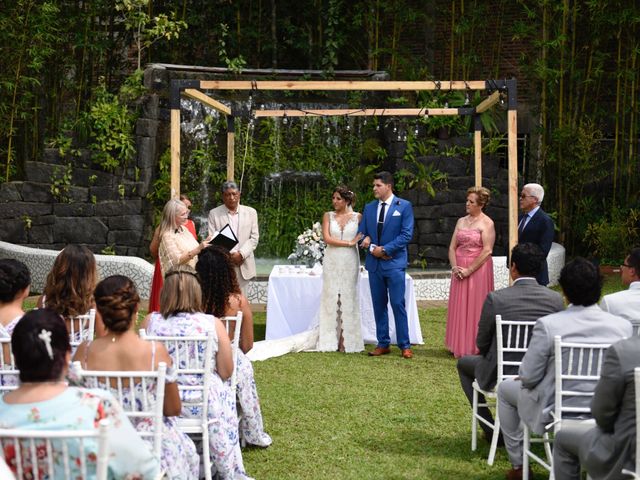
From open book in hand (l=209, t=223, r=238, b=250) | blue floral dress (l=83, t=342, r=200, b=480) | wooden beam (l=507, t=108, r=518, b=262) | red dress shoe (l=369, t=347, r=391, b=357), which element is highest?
wooden beam (l=507, t=108, r=518, b=262)

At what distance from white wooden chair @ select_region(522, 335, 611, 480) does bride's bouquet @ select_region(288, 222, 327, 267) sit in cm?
492

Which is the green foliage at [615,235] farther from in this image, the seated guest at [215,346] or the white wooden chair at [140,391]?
the white wooden chair at [140,391]

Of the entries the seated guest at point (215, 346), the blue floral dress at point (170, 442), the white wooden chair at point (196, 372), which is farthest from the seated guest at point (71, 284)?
the blue floral dress at point (170, 442)

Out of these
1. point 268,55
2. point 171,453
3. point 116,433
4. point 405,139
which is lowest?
point 171,453

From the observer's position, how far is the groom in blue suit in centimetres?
792

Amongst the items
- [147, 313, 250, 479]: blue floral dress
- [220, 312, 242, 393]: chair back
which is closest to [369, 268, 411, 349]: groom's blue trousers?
[220, 312, 242, 393]: chair back

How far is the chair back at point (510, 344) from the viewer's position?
15.3ft

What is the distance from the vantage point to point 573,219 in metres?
14.4

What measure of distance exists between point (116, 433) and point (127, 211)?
9.90 metres

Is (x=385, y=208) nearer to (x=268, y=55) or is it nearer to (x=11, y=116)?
(x=11, y=116)

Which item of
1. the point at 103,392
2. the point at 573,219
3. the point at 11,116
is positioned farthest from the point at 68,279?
the point at 573,219

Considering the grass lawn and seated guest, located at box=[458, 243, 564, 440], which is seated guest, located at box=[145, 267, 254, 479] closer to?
the grass lawn

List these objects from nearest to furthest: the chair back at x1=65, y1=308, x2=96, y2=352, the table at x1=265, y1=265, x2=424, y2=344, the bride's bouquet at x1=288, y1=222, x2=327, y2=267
→ the chair back at x1=65, y1=308, x2=96, y2=352, the table at x1=265, y1=265, x2=424, y2=344, the bride's bouquet at x1=288, y1=222, x2=327, y2=267

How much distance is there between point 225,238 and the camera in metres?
7.74
